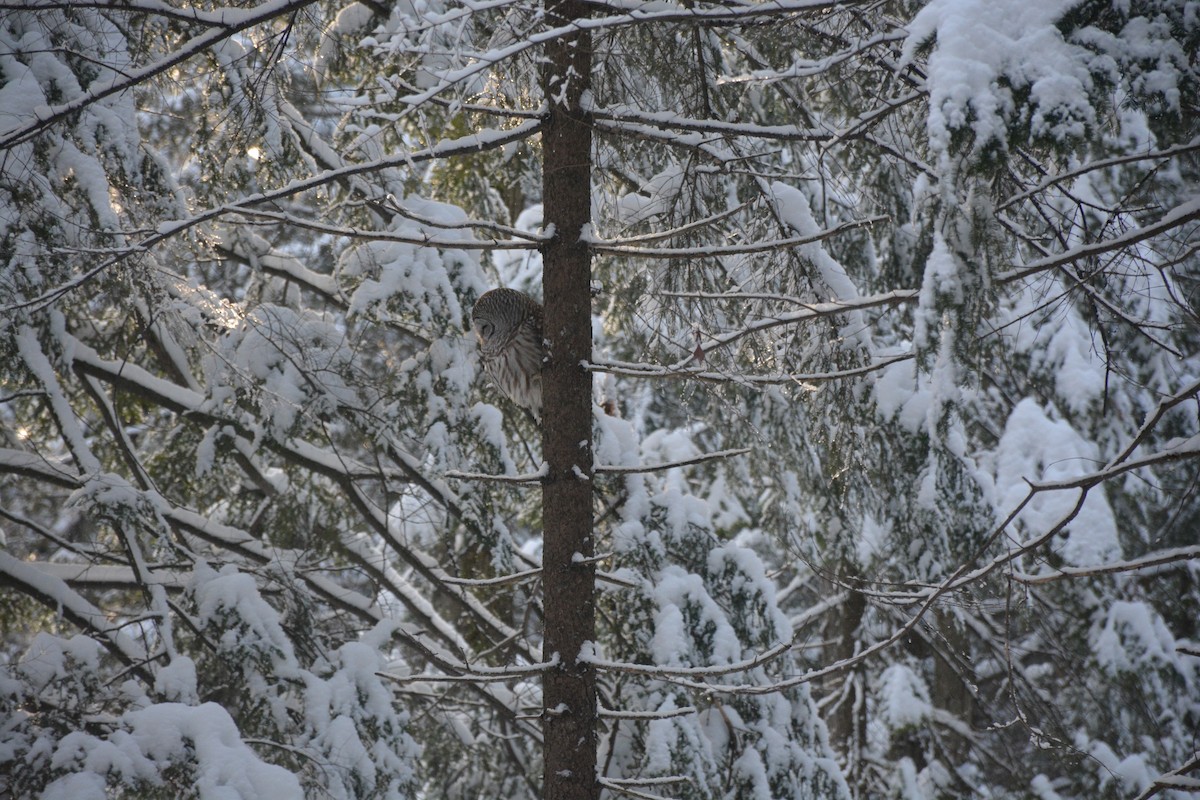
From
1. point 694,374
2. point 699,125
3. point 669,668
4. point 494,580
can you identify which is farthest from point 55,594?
point 699,125

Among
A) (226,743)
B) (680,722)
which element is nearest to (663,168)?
(680,722)

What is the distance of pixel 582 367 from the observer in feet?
9.95

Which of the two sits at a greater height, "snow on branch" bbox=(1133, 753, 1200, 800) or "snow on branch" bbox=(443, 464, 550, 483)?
"snow on branch" bbox=(443, 464, 550, 483)

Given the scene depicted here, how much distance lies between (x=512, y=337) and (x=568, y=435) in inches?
31.0

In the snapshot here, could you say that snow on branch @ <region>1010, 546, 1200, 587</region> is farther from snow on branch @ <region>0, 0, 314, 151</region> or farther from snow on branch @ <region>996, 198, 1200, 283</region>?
snow on branch @ <region>0, 0, 314, 151</region>

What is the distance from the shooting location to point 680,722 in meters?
4.17

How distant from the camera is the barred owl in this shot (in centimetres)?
367

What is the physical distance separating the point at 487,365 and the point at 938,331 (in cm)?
206

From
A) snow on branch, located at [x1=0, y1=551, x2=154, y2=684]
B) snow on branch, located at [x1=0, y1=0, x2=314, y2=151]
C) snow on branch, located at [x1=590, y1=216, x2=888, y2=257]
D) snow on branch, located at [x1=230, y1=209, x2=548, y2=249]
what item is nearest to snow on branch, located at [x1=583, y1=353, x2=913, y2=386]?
snow on branch, located at [x1=590, y1=216, x2=888, y2=257]

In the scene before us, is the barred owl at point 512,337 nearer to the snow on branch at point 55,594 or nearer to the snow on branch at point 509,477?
the snow on branch at point 509,477

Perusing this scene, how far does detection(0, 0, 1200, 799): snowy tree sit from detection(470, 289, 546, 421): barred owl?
48 cm

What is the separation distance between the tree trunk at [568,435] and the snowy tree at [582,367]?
0.01m

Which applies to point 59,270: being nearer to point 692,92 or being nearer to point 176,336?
point 176,336

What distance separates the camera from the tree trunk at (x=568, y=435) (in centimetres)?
290
